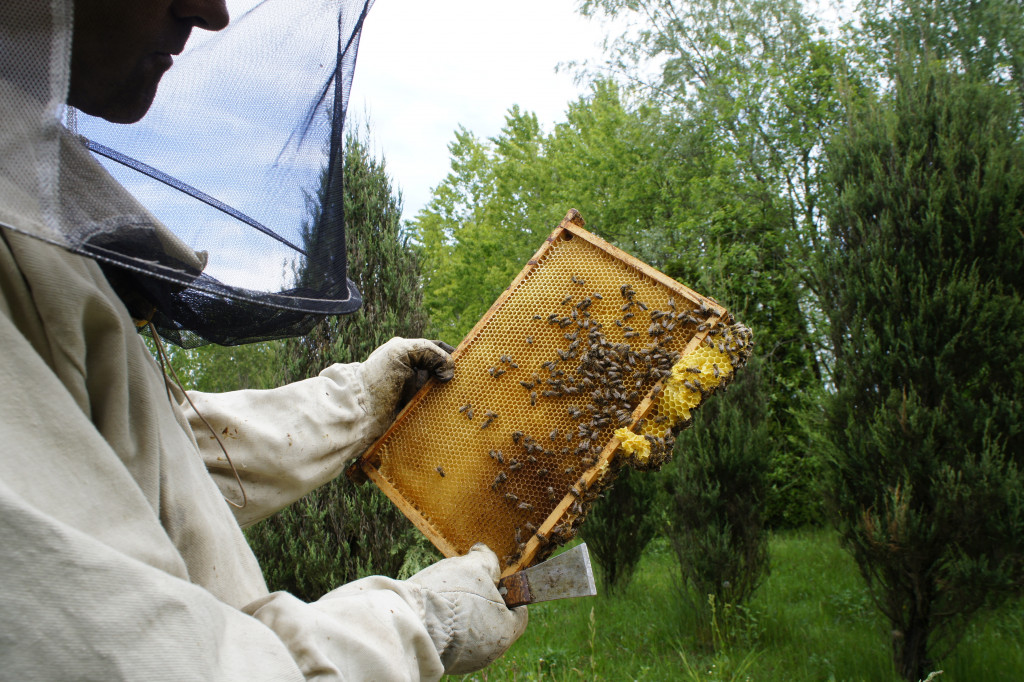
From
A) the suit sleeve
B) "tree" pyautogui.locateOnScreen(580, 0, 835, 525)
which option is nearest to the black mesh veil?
the suit sleeve

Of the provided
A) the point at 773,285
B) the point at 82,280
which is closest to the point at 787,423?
the point at 773,285

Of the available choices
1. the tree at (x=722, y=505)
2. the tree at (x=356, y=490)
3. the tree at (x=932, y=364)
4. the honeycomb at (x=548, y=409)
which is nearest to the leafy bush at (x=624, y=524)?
the tree at (x=722, y=505)

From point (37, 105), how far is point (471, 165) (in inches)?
888

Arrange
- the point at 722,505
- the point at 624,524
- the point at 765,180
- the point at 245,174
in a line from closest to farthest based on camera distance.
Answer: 1. the point at 245,174
2. the point at 722,505
3. the point at 624,524
4. the point at 765,180

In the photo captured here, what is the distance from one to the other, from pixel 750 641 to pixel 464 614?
5.59 meters

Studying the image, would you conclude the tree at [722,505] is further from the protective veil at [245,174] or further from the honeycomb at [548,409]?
the protective veil at [245,174]

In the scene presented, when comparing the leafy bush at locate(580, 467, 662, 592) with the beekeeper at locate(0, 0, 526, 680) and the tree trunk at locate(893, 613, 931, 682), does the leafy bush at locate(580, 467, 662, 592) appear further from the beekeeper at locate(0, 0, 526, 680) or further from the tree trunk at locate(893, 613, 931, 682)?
the beekeeper at locate(0, 0, 526, 680)

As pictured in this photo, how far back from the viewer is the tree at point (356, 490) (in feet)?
17.1

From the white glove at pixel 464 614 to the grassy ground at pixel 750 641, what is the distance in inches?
112

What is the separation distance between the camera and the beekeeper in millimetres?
991

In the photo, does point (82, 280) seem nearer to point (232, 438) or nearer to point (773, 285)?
point (232, 438)

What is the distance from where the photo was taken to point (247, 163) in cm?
172

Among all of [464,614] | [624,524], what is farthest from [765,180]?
[464,614]

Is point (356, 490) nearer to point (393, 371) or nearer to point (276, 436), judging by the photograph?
point (393, 371)
